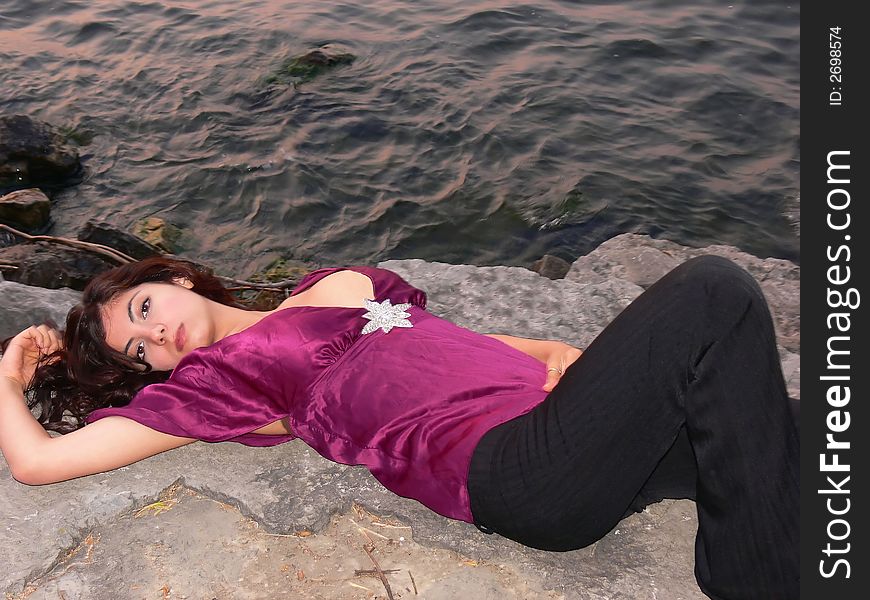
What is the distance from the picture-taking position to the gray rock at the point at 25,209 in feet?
28.1

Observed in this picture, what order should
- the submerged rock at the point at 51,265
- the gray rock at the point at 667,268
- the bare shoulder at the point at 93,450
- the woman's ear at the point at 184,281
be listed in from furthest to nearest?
the submerged rock at the point at 51,265 < the gray rock at the point at 667,268 < the woman's ear at the point at 184,281 < the bare shoulder at the point at 93,450

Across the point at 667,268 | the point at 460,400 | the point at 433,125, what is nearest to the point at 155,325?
the point at 460,400

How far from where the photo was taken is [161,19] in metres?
13.1

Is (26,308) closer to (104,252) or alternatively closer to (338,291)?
(104,252)

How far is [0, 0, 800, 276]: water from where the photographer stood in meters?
8.20

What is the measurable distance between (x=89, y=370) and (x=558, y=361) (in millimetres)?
2385

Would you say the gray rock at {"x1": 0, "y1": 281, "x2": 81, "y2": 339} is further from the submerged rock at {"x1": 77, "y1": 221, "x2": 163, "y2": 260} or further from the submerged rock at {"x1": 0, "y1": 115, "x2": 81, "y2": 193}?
the submerged rock at {"x1": 0, "y1": 115, "x2": 81, "y2": 193}

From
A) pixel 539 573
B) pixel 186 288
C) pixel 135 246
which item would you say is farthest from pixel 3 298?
pixel 539 573

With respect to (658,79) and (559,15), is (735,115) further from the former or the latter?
(559,15)

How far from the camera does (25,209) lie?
8578mm

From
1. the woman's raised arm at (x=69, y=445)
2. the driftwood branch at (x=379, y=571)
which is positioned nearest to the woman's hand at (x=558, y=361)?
the driftwood branch at (x=379, y=571)

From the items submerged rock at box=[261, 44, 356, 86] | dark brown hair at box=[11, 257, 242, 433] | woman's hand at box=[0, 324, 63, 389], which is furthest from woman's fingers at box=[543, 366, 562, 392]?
submerged rock at box=[261, 44, 356, 86]

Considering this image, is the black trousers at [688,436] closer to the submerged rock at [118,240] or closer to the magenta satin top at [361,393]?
the magenta satin top at [361,393]

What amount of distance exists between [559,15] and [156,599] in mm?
10936
